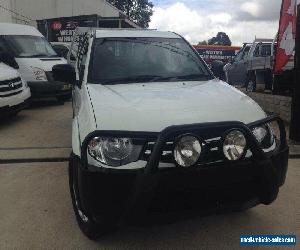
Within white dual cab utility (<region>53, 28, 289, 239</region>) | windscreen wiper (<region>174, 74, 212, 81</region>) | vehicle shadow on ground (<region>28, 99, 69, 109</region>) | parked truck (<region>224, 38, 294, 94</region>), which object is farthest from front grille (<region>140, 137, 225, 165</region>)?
vehicle shadow on ground (<region>28, 99, 69, 109</region>)

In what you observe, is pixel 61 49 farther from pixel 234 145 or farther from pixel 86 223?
pixel 234 145

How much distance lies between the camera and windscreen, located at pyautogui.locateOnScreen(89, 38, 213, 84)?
13.7ft

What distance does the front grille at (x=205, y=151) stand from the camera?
9.07 ft

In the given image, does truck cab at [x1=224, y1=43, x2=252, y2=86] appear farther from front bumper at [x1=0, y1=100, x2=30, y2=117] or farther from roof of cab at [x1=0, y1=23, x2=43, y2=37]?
front bumper at [x1=0, y1=100, x2=30, y2=117]

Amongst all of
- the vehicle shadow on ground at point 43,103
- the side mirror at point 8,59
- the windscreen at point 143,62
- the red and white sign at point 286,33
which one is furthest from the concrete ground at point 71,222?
the vehicle shadow on ground at point 43,103

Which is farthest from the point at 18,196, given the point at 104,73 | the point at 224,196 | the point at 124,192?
the point at 224,196

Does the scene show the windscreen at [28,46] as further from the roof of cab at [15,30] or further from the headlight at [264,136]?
the headlight at [264,136]

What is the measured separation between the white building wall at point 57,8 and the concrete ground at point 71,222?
86.2 ft

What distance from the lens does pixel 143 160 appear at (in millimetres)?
2783

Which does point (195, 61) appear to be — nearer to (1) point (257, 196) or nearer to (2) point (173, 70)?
(2) point (173, 70)

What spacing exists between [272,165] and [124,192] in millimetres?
1104

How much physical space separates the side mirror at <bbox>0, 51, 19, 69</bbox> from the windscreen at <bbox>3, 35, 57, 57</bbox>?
438mm

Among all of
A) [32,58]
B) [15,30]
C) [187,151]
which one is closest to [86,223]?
[187,151]

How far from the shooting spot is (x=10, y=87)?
7.77 meters
